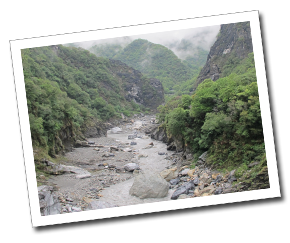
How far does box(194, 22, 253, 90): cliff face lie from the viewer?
158 ft

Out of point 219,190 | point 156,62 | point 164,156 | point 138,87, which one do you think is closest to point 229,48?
→ point 138,87

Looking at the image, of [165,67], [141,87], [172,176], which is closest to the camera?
[172,176]

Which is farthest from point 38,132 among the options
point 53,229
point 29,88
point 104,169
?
point 53,229

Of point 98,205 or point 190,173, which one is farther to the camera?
point 190,173

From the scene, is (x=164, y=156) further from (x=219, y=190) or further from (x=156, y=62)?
(x=156, y=62)

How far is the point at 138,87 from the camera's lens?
3573 inches

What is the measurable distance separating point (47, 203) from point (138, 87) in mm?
83393

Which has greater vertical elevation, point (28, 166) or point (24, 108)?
point (24, 108)

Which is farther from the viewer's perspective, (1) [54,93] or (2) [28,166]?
(1) [54,93]

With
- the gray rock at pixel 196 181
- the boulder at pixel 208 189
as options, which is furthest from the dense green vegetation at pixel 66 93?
the boulder at pixel 208 189

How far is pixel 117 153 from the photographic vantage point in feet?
74.7

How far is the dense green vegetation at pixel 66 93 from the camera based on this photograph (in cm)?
1716

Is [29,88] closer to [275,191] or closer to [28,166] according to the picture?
[28,166]

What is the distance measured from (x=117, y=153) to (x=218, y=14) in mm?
18913
